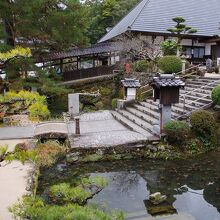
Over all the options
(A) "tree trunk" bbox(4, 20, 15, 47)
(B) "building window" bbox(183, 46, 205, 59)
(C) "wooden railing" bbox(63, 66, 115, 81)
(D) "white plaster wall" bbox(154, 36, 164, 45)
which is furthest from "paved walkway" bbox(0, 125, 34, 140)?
(B) "building window" bbox(183, 46, 205, 59)

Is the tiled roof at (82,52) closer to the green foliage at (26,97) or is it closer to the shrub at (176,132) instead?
the shrub at (176,132)

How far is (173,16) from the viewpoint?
85.8 feet

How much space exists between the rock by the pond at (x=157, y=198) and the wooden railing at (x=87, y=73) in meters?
18.3

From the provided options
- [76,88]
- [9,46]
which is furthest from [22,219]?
[76,88]

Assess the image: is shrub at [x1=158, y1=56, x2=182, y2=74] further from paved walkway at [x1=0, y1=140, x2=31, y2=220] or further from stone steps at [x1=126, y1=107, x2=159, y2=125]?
paved walkway at [x1=0, y1=140, x2=31, y2=220]

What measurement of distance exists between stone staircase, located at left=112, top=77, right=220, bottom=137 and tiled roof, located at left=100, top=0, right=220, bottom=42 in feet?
24.9

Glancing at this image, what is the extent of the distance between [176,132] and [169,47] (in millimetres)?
11275

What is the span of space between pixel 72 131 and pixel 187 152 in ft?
16.5

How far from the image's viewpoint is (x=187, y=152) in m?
11.1

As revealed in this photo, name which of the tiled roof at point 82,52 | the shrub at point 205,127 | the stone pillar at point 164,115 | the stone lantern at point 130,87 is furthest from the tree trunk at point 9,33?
the shrub at point 205,127

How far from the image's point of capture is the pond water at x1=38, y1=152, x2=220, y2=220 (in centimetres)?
747

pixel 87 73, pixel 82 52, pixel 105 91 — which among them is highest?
pixel 82 52

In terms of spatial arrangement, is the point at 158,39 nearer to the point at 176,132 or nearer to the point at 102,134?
the point at 102,134

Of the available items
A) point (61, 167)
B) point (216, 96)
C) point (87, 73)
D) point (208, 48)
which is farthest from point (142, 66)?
point (61, 167)
